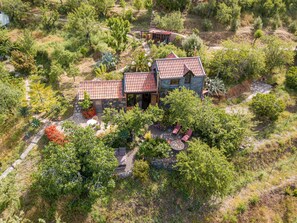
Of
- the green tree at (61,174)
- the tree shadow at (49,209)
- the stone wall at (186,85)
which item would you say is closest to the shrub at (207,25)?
the stone wall at (186,85)

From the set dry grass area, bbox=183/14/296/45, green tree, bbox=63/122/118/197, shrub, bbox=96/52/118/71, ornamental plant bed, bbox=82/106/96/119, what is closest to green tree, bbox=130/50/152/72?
shrub, bbox=96/52/118/71

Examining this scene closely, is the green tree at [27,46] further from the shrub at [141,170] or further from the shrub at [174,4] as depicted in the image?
the shrub at [141,170]

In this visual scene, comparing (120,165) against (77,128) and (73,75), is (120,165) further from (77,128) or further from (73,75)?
(73,75)

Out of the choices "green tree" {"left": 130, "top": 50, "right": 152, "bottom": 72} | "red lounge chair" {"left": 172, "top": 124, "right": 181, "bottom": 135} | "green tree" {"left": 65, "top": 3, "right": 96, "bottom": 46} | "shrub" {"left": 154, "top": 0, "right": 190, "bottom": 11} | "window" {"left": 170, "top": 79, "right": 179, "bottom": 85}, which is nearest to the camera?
"red lounge chair" {"left": 172, "top": 124, "right": 181, "bottom": 135}

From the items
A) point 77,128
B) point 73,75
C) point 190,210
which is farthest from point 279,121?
point 73,75

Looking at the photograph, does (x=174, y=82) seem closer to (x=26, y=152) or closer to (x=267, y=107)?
(x=267, y=107)

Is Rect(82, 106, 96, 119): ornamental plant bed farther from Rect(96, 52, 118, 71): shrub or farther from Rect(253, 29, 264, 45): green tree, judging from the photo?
Rect(253, 29, 264, 45): green tree
